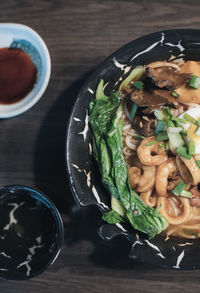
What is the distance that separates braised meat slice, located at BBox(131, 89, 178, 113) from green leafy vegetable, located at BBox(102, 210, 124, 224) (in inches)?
23.8

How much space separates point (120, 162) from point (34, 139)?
652 millimetres

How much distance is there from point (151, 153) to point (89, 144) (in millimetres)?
359

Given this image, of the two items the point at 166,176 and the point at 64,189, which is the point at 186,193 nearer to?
the point at 166,176

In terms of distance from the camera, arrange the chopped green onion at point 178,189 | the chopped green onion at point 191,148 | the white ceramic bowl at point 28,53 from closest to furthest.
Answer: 1. the chopped green onion at point 191,148
2. the chopped green onion at point 178,189
3. the white ceramic bowl at point 28,53

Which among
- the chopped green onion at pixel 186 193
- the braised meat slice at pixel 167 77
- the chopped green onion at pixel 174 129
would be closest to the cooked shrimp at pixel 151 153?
the chopped green onion at pixel 174 129

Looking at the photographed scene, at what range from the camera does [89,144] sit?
236 centimetres

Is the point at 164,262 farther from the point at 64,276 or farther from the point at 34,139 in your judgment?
the point at 34,139

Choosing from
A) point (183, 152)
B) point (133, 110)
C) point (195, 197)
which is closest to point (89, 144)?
point (133, 110)

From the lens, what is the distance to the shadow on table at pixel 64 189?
8.52 ft

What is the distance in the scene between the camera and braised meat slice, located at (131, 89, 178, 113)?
7.57 feet

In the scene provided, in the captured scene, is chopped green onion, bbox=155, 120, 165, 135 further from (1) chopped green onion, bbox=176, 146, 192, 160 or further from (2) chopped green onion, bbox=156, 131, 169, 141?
(1) chopped green onion, bbox=176, 146, 192, 160

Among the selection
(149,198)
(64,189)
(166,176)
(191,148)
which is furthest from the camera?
(64,189)

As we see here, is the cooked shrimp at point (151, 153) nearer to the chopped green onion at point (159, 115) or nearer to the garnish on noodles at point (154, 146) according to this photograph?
the garnish on noodles at point (154, 146)

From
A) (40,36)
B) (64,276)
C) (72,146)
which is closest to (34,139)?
(72,146)
